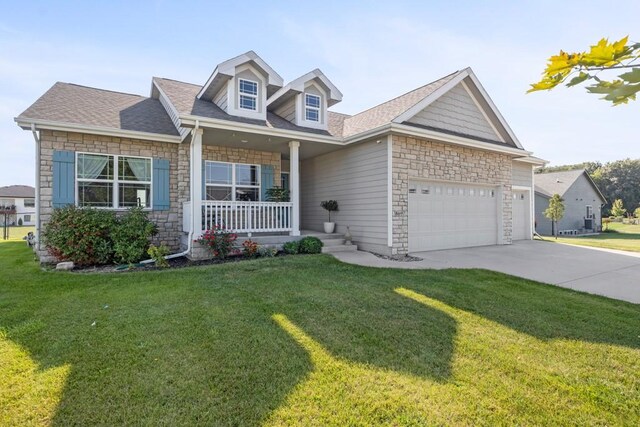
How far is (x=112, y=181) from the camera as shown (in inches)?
355

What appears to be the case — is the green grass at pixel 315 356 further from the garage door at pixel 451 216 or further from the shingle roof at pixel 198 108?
the shingle roof at pixel 198 108

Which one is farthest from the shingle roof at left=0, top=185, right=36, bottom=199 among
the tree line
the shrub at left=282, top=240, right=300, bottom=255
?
the tree line

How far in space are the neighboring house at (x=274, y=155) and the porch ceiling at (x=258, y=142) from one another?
4cm

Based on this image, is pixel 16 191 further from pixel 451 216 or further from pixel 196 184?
pixel 451 216

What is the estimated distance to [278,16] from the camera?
806 centimetres

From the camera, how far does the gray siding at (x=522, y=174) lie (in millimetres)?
14086

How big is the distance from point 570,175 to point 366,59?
25202mm

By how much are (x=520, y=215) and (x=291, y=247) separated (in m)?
11.0

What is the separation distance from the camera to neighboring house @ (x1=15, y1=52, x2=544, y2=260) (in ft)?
28.1

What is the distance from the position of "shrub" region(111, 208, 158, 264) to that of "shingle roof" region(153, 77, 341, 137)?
3.05 meters

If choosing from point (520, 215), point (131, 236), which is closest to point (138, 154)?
point (131, 236)

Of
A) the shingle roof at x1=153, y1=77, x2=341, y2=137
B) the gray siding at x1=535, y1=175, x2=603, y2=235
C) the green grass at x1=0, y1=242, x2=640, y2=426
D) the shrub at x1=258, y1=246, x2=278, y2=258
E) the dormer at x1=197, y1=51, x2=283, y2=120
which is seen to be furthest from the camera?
the gray siding at x1=535, y1=175, x2=603, y2=235

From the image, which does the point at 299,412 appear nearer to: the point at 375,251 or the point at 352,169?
the point at 375,251

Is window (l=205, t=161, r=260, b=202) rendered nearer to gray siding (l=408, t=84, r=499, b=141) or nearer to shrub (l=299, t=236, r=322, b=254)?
shrub (l=299, t=236, r=322, b=254)
